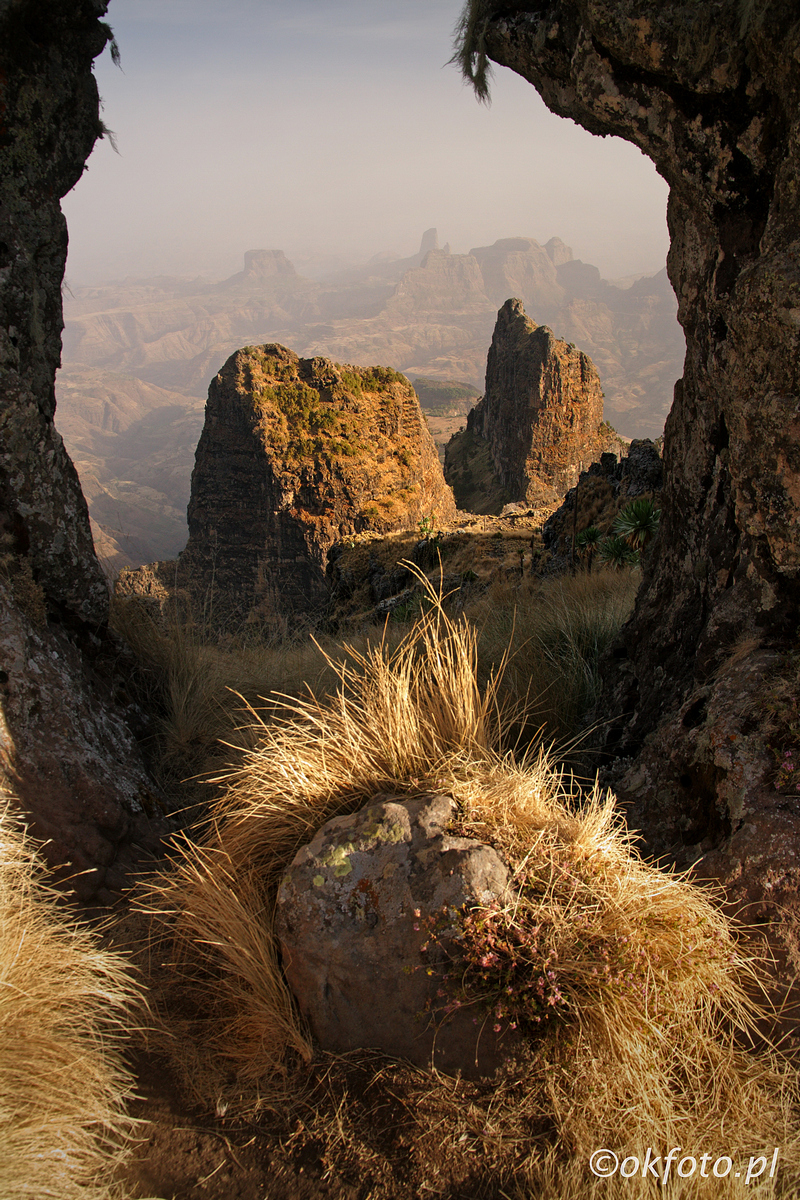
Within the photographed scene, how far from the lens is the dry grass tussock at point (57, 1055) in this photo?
1.88m

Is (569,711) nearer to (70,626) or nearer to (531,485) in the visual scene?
(70,626)

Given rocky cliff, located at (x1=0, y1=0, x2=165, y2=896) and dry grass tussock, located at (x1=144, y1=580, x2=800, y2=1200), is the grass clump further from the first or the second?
rocky cliff, located at (x1=0, y1=0, x2=165, y2=896)

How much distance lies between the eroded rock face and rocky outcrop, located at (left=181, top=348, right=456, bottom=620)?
132 ft

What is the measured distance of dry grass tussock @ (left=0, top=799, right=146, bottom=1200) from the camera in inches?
74.1

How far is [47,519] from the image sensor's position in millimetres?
3834

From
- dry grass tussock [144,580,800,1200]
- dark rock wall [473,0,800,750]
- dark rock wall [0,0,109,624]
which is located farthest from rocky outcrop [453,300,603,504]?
dry grass tussock [144,580,800,1200]

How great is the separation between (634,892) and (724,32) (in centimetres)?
354

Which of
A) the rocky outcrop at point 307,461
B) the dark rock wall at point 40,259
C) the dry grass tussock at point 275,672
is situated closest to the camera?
the dark rock wall at point 40,259

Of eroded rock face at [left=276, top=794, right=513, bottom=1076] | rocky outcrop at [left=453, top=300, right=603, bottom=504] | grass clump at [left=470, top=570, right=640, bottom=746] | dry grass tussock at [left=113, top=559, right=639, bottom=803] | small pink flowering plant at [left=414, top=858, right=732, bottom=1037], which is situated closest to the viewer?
small pink flowering plant at [left=414, top=858, right=732, bottom=1037]

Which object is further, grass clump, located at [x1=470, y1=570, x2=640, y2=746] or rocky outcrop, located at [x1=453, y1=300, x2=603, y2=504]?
rocky outcrop, located at [x1=453, y1=300, x2=603, y2=504]

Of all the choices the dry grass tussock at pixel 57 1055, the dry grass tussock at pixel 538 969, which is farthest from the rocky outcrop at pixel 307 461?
the dry grass tussock at pixel 57 1055

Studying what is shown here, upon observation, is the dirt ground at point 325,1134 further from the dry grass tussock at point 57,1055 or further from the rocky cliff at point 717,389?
the rocky cliff at point 717,389

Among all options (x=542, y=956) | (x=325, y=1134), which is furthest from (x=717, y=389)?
(x=325, y=1134)

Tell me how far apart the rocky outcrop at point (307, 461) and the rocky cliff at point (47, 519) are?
38.7 m
